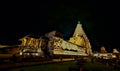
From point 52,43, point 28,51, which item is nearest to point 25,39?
point 28,51

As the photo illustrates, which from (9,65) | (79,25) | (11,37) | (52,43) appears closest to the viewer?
(9,65)

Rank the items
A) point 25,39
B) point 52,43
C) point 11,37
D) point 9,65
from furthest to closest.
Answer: point 11,37 < point 52,43 < point 25,39 < point 9,65

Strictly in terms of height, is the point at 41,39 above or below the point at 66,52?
above

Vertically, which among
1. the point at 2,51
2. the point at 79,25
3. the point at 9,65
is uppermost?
the point at 79,25

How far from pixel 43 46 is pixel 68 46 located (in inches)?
394

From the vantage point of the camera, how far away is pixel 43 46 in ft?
94.0

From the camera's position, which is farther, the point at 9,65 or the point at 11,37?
the point at 11,37

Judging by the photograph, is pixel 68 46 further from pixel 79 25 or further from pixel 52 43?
pixel 79 25

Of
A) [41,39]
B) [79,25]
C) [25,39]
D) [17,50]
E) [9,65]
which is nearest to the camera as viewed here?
[9,65]

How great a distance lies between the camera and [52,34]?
31.3m

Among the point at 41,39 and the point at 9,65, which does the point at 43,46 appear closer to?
the point at 41,39

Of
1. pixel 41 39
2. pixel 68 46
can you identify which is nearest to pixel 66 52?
pixel 68 46

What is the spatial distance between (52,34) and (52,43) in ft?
8.56

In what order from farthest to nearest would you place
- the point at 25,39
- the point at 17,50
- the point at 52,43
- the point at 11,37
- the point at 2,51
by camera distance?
the point at 11,37, the point at 52,43, the point at 25,39, the point at 17,50, the point at 2,51
